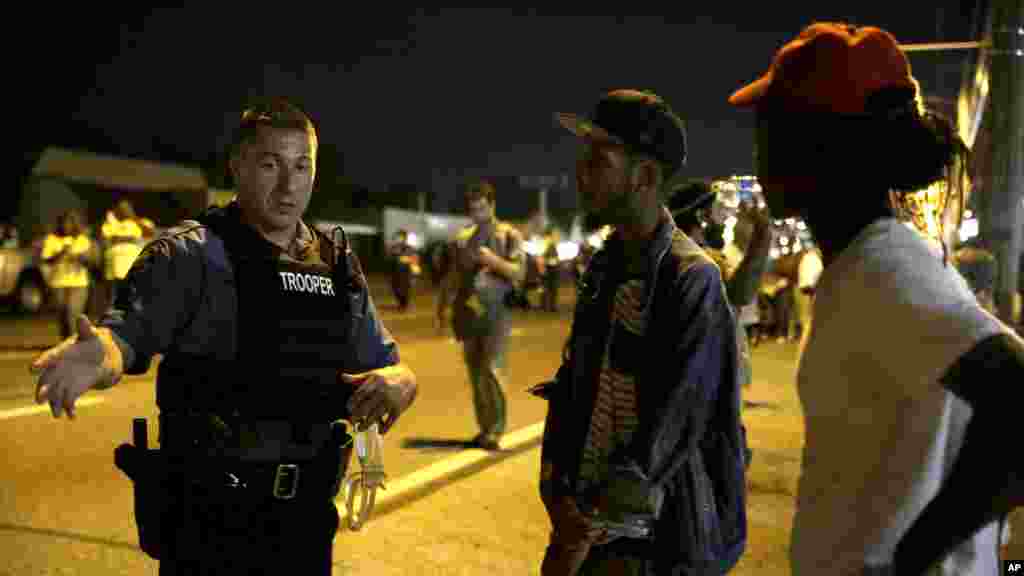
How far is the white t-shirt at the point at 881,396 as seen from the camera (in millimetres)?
1457

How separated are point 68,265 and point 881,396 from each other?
13.9 m

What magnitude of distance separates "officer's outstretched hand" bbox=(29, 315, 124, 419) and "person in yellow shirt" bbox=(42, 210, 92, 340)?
1237 cm

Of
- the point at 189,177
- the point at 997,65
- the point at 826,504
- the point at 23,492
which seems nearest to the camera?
the point at 826,504

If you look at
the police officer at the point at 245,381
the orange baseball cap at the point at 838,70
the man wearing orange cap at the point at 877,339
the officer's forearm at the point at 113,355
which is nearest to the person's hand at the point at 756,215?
the police officer at the point at 245,381

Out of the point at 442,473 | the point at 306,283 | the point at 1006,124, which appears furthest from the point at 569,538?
the point at 1006,124

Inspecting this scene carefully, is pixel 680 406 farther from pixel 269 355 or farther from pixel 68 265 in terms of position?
pixel 68 265

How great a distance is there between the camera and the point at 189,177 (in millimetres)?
33750

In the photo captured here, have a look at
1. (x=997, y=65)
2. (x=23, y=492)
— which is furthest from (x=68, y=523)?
(x=997, y=65)

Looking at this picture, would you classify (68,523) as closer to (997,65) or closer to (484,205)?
(484,205)

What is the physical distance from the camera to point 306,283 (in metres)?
2.77

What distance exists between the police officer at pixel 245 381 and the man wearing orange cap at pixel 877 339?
1.43 metres

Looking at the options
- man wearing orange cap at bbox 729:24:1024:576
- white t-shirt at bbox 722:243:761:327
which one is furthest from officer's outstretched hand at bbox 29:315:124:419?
white t-shirt at bbox 722:243:761:327

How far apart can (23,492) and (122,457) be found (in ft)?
13.7

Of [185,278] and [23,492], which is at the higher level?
[185,278]
